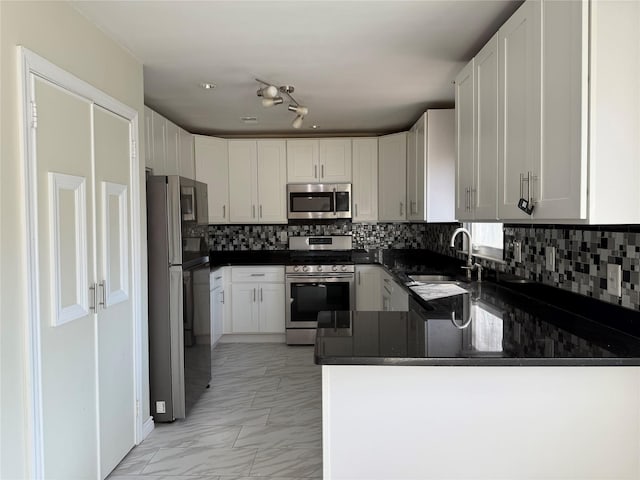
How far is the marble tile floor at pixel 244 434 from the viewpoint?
2.41m

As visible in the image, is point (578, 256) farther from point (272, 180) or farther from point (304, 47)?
point (272, 180)

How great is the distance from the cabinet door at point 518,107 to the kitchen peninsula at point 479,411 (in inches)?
24.3

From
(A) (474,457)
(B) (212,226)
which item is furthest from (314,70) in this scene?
(B) (212,226)

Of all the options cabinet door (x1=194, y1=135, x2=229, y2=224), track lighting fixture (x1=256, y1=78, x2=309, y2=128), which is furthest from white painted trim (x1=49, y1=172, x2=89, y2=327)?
cabinet door (x1=194, y1=135, x2=229, y2=224)

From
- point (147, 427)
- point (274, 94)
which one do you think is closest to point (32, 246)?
point (147, 427)

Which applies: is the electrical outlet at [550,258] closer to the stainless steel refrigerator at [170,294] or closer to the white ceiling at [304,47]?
the white ceiling at [304,47]

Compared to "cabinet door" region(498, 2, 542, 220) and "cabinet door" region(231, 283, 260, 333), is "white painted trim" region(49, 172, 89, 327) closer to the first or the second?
"cabinet door" region(498, 2, 542, 220)

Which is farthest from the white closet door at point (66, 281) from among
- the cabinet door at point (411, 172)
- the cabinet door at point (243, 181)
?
the cabinet door at point (411, 172)

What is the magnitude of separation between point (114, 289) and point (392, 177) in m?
3.22

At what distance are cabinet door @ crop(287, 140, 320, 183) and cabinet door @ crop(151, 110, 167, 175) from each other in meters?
1.50

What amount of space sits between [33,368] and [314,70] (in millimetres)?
2306

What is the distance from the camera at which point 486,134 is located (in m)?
2.25

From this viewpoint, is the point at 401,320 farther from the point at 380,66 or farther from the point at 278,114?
the point at 278,114

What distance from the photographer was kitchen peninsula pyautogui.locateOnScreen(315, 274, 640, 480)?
4.98 ft
